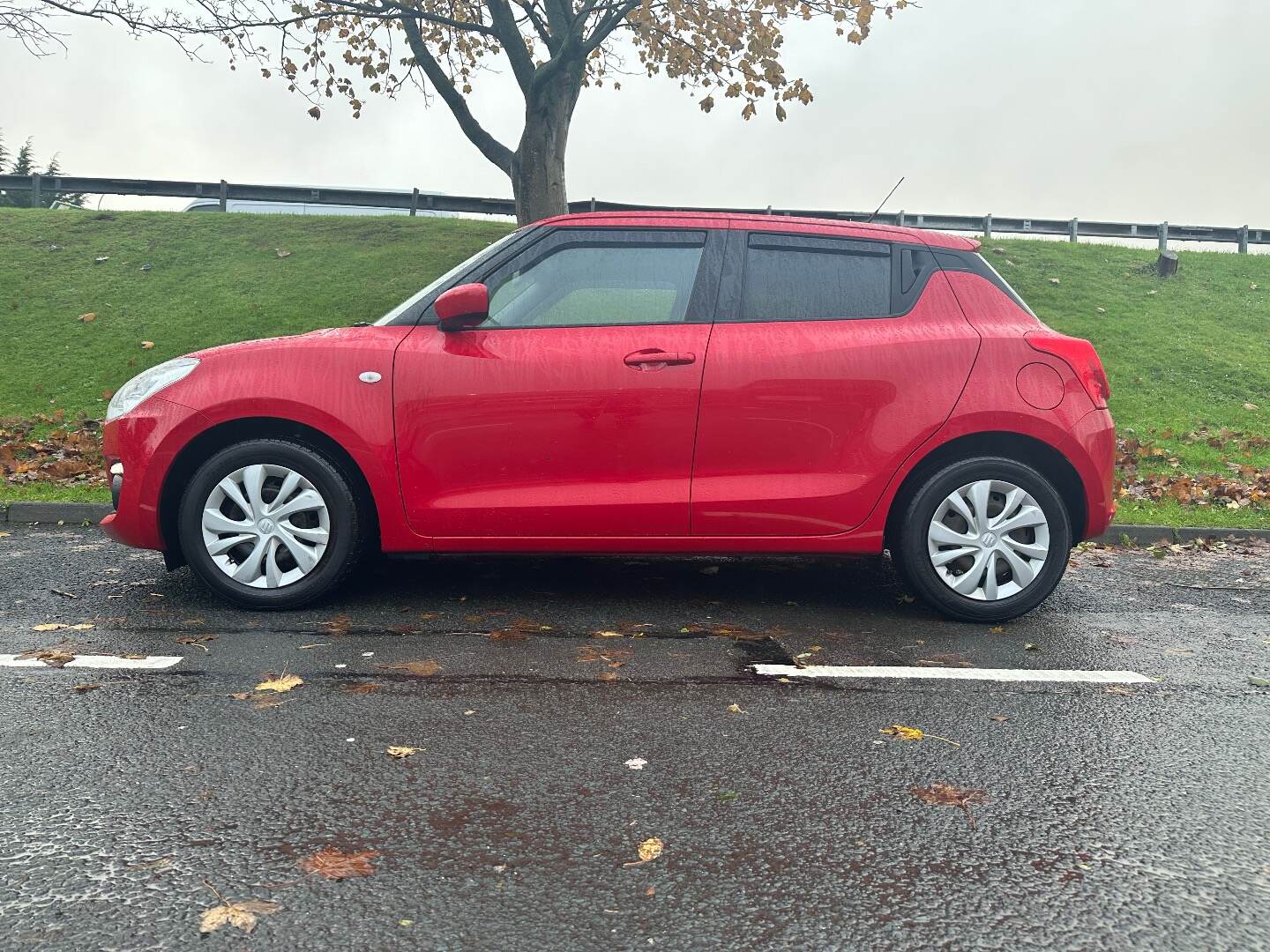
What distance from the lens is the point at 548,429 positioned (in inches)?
180

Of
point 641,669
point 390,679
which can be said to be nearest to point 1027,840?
point 641,669

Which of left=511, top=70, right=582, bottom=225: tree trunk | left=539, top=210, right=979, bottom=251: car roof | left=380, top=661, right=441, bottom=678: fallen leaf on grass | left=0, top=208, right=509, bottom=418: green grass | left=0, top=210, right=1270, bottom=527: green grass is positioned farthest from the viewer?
left=511, top=70, right=582, bottom=225: tree trunk

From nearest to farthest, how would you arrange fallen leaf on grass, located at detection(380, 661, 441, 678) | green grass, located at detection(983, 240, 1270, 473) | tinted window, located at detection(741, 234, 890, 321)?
fallen leaf on grass, located at detection(380, 661, 441, 678) → tinted window, located at detection(741, 234, 890, 321) → green grass, located at detection(983, 240, 1270, 473)

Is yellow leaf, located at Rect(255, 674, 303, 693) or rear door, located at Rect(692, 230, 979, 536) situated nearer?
yellow leaf, located at Rect(255, 674, 303, 693)

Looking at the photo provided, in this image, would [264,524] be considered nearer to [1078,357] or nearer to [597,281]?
[597,281]

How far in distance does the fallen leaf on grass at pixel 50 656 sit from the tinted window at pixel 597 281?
211 centimetres

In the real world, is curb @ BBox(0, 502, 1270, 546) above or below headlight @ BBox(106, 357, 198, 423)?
below

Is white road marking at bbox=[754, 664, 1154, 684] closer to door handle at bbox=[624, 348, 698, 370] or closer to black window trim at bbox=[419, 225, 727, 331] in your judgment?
door handle at bbox=[624, 348, 698, 370]

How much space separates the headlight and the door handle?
1941mm

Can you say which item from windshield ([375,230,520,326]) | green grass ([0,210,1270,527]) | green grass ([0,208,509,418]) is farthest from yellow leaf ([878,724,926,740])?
green grass ([0,208,509,418])

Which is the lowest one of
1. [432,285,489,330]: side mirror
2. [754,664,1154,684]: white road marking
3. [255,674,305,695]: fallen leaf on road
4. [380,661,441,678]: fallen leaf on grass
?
[754,664,1154,684]: white road marking

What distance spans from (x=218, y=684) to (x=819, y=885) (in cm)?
230

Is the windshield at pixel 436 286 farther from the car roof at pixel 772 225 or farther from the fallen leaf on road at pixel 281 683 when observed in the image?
the fallen leaf on road at pixel 281 683

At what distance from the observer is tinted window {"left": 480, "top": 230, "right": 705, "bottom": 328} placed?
A: 187 inches
